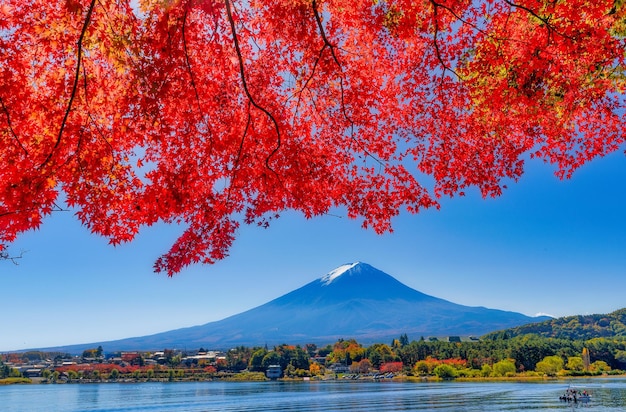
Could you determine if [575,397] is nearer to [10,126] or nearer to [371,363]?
[10,126]

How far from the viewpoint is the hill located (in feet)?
375

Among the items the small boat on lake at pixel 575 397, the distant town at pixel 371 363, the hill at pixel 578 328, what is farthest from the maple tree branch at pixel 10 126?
the hill at pixel 578 328

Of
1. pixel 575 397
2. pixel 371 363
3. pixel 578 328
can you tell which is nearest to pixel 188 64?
pixel 575 397

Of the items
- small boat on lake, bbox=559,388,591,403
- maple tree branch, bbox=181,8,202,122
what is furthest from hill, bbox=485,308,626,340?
maple tree branch, bbox=181,8,202,122

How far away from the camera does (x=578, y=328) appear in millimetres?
119188

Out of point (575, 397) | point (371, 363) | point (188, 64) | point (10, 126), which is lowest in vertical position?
point (371, 363)

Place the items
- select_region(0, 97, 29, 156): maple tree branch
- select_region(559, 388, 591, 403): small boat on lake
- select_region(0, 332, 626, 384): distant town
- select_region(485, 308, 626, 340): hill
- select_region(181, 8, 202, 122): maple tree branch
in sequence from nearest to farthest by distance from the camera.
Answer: select_region(0, 97, 29, 156): maple tree branch < select_region(181, 8, 202, 122): maple tree branch < select_region(559, 388, 591, 403): small boat on lake < select_region(0, 332, 626, 384): distant town < select_region(485, 308, 626, 340): hill

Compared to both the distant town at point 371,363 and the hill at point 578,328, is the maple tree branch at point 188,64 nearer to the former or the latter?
the distant town at point 371,363

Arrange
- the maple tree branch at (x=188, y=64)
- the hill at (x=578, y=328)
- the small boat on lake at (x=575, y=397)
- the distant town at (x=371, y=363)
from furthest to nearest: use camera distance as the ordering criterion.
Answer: the hill at (x=578, y=328), the distant town at (x=371, y=363), the small boat on lake at (x=575, y=397), the maple tree branch at (x=188, y=64)

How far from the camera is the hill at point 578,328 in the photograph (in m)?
114

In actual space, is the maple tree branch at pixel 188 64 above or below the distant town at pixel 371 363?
above

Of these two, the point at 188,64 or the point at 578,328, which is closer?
the point at 188,64

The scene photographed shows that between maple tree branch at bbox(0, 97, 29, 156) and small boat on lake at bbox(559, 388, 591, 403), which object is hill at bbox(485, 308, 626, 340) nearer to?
small boat on lake at bbox(559, 388, 591, 403)

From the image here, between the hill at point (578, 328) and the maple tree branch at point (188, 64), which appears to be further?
the hill at point (578, 328)
